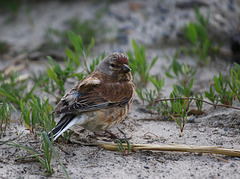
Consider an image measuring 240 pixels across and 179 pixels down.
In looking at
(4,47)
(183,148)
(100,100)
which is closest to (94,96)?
(100,100)

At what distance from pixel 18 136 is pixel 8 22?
4727 millimetres

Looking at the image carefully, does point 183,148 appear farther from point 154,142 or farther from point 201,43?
point 201,43

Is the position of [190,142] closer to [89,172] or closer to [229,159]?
[229,159]

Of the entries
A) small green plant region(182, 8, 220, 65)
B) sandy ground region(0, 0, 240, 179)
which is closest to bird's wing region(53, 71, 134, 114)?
sandy ground region(0, 0, 240, 179)

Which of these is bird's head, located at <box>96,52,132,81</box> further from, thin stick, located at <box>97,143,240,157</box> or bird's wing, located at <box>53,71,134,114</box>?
thin stick, located at <box>97,143,240,157</box>

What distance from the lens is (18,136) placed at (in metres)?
3.83

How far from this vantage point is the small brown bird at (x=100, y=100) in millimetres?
3684

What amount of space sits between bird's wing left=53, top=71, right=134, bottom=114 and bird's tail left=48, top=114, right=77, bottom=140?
11cm

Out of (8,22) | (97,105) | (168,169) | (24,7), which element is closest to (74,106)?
(97,105)

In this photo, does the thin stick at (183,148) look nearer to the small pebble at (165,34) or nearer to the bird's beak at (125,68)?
the bird's beak at (125,68)

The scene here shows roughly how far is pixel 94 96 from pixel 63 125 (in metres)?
0.54

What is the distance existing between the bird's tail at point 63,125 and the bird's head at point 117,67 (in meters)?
0.91

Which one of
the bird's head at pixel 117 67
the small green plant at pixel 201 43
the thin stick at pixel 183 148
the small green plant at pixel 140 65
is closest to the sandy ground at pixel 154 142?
the thin stick at pixel 183 148

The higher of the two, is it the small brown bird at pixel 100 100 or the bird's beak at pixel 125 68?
the bird's beak at pixel 125 68
